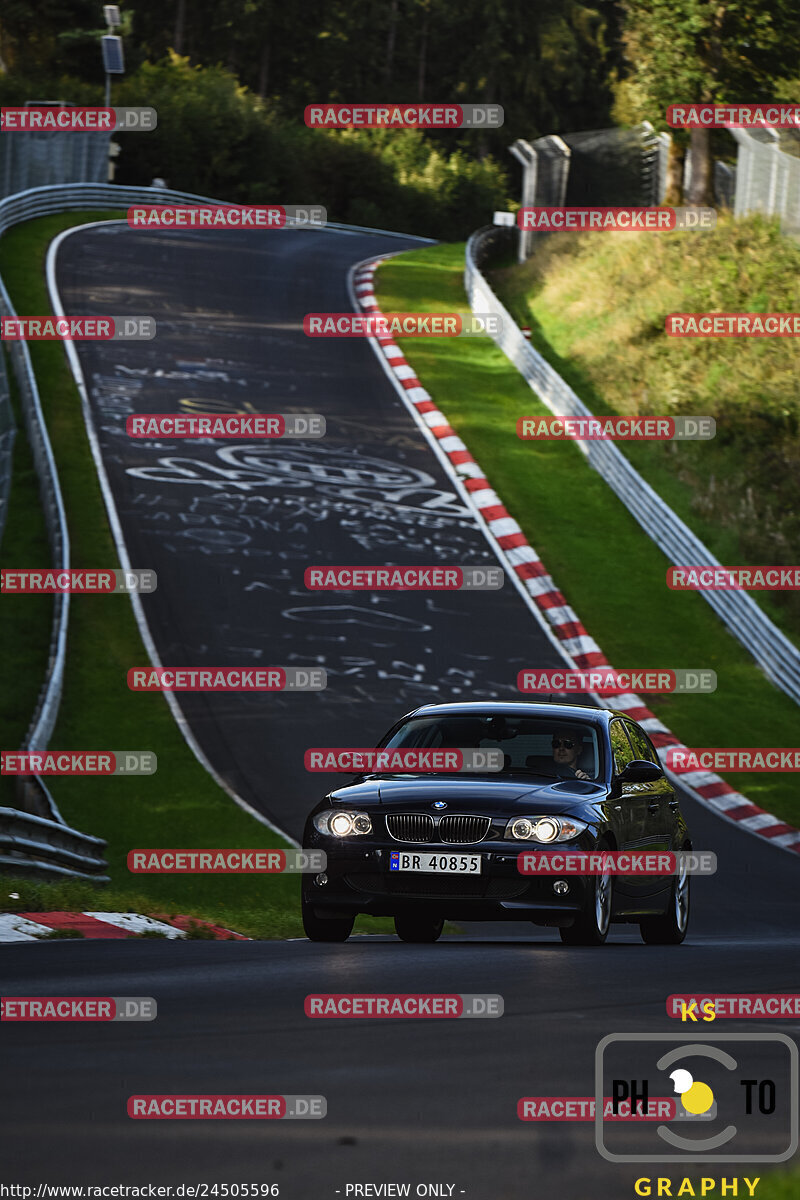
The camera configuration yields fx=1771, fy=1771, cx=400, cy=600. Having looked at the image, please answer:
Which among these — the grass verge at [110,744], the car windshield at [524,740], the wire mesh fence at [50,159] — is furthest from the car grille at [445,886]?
the wire mesh fence at [50,159]

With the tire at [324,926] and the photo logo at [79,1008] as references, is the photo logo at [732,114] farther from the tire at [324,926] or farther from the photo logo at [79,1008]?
the photo logo at [79,1008]

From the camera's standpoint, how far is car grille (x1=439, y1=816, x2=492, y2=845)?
9906 millimetres

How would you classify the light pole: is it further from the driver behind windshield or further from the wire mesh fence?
the driver behind windshield

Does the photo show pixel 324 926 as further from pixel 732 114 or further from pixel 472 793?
pixel 732 114

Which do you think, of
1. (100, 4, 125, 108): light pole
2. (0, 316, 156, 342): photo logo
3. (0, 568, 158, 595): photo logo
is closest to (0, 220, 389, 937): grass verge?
(0, 568, 158, 595): photo logo

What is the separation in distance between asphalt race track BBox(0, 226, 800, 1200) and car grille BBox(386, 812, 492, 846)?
63 cm

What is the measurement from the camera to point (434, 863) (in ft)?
32.4

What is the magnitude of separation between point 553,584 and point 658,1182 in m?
21.8

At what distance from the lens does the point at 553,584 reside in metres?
26.3

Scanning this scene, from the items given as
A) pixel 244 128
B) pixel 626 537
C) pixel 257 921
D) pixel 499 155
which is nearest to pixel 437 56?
pixel 499 155

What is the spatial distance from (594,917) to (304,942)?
1.74 metres

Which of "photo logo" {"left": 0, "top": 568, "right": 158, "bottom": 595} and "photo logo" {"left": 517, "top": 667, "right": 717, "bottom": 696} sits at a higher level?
"photo logo" {"left": 0, "top": 568, "right": 158, "bottom": 595}

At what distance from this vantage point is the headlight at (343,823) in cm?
1007

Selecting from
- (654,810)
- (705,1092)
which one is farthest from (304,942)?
(705,1092)
